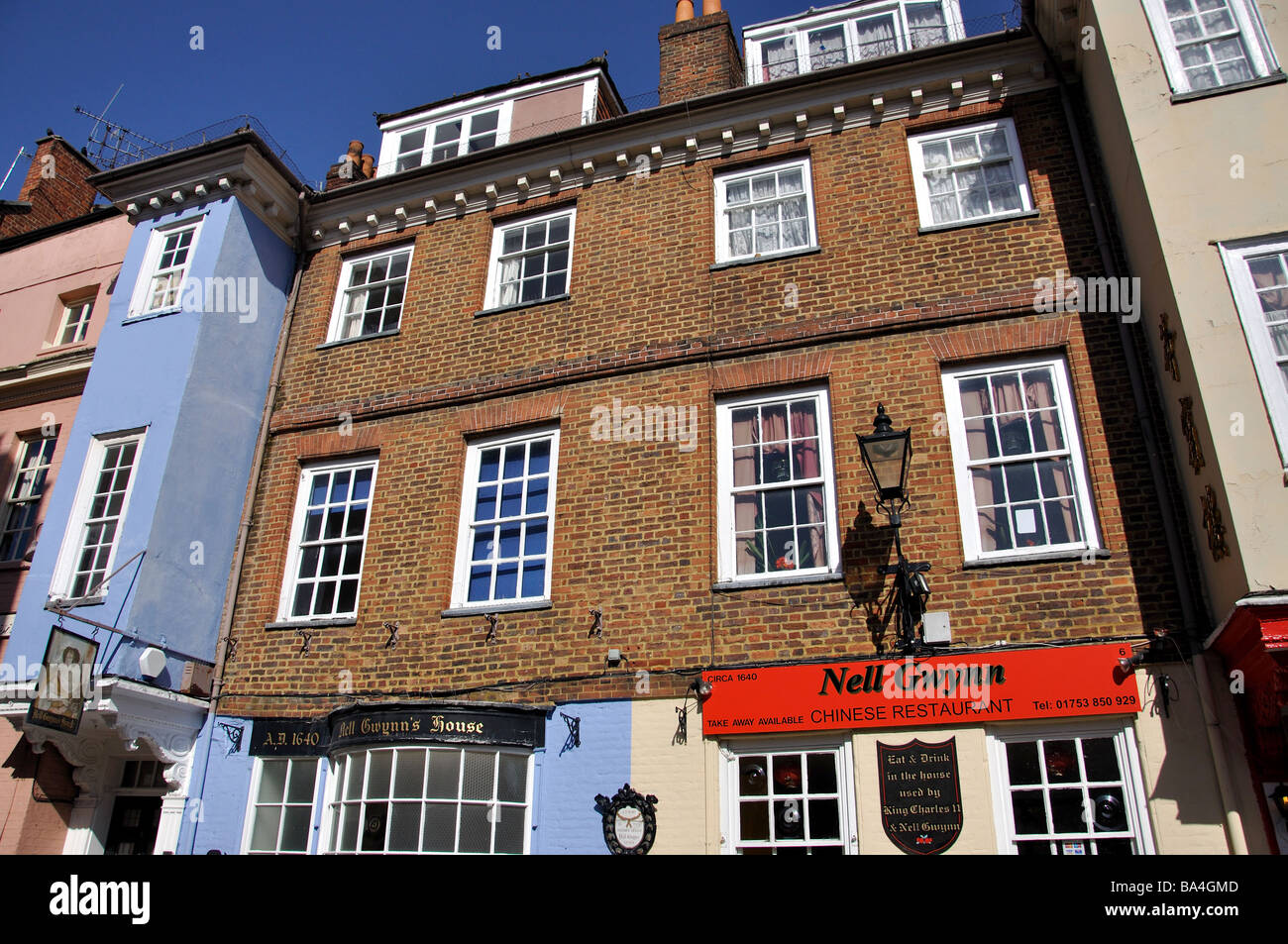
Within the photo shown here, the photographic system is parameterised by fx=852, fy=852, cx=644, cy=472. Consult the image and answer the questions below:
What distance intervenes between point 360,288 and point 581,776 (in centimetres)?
732

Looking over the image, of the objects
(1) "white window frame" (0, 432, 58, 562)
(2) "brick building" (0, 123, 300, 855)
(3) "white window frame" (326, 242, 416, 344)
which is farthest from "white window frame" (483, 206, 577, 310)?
(1) "white window frame" (0, 432, 58, 562)

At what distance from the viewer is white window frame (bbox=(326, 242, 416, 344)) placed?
11.1 metres

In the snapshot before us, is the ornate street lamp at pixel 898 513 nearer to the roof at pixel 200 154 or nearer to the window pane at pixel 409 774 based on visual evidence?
the window pane at pixel 409 774

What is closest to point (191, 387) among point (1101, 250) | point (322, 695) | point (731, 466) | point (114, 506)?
point (114, 506)

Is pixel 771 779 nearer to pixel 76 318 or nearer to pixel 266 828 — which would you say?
pixel 266 828

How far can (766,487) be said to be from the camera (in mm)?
8406

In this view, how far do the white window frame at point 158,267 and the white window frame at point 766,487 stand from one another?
7162 mm

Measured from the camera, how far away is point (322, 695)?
8883 mm

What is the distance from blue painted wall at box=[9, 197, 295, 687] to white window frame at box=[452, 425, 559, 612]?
118 inches

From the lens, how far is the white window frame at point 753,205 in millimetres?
9578

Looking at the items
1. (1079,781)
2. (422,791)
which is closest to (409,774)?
(422,791)

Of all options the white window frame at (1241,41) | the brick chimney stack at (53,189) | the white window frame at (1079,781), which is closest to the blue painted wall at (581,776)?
the white window frame at (1079,781)
